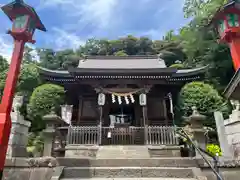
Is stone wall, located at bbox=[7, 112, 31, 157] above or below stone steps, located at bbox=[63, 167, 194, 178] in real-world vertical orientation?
above

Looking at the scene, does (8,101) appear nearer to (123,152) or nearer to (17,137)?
(17,137)

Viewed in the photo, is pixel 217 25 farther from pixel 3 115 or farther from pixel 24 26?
pixel 3 115

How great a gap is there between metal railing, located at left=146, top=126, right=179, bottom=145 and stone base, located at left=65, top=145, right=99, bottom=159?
2.55 metres

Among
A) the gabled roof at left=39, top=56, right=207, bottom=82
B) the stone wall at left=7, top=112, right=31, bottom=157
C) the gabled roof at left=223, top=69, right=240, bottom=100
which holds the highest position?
the gabled roof at left=39, top=56, right=207, bottom=82

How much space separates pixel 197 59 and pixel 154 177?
18.0 metres

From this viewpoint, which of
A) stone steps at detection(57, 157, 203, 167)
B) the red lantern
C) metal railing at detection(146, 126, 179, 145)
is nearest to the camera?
the red lantern

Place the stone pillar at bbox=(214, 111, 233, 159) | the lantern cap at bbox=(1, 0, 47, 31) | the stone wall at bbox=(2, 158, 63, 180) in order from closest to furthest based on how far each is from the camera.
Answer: the stone wall at bbox=(2, 158, 63, 180)
the stone pillar at bbox=(214, 111, 233, 159)
the lantern cap at bbox=(1, 0, 47, 31)

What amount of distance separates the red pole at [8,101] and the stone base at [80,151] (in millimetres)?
4617

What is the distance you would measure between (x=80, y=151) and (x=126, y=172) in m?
4.26

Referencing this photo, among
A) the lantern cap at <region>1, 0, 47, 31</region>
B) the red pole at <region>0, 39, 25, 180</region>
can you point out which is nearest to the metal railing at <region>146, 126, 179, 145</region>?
the red pole at <region>0, 39, 25, 180</region>

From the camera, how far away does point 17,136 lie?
5523 mm

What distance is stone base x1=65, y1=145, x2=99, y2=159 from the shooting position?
8.82 meters

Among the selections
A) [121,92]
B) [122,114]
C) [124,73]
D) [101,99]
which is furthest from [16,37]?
[122,114]

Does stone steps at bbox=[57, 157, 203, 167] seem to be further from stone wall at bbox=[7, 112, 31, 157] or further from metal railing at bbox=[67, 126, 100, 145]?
metal railing at bbox=[67, 126, 100, 145]
